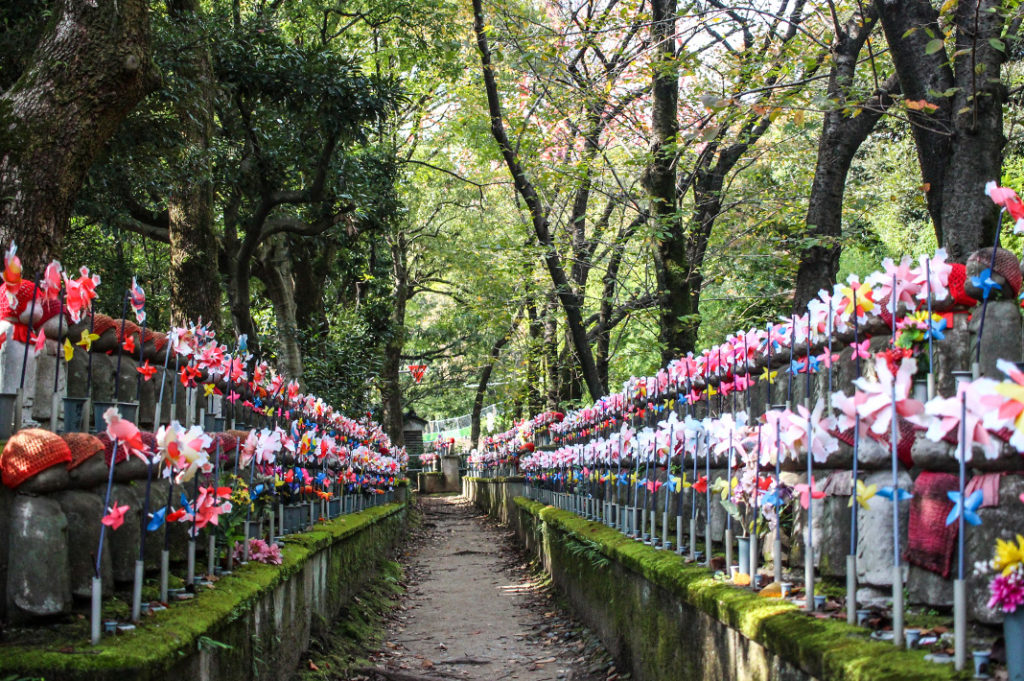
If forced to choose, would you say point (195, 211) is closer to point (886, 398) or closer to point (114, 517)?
point (114, 517)

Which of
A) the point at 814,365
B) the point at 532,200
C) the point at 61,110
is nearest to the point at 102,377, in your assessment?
the point at 61,110

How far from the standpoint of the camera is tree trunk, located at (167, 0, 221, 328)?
9.65 metres

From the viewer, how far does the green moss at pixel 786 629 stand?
225cm

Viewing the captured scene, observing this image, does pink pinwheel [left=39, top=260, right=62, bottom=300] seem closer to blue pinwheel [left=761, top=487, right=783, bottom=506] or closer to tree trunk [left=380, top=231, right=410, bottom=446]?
blue pinwheel [left=761, top=487, right=783, bottom=506]

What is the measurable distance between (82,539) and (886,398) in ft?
8.33

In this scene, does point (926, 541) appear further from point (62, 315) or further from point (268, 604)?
point (62, 315)

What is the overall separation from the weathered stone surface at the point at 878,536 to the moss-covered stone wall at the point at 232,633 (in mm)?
2181

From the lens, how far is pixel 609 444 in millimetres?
7523

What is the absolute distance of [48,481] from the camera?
294 cm

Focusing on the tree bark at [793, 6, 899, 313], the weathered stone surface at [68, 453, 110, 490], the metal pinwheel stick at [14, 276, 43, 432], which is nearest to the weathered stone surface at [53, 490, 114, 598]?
the weathered stone surface at [68, 453, 110, 490]

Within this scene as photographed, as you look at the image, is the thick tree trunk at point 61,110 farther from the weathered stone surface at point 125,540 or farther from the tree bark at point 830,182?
the tree bark at point 830,182

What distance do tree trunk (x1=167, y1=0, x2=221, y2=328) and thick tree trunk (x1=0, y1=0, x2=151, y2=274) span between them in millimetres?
2961

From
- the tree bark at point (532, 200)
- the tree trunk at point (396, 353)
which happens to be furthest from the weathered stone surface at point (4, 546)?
the tree trunk at point (396, 353)

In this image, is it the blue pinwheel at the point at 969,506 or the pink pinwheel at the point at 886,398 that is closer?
the blue pinwheel at the point at 969,506
